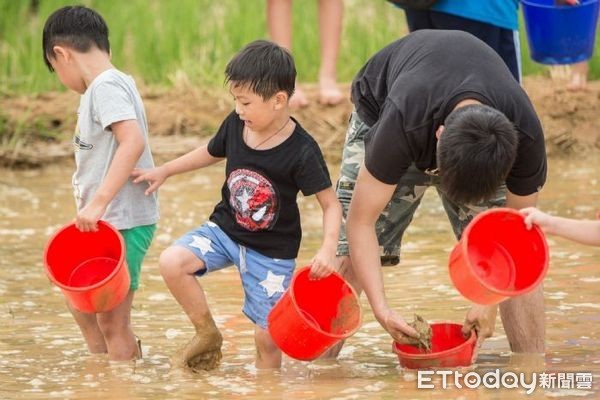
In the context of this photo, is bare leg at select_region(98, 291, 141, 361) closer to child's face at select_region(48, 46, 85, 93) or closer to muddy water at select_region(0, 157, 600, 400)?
muddy water at select_region(0, 157, 600, 400)

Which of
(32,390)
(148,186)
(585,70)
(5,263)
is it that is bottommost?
(585,70)

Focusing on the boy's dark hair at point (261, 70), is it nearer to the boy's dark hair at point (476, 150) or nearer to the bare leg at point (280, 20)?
the boy's dark hair at point (476, 150)

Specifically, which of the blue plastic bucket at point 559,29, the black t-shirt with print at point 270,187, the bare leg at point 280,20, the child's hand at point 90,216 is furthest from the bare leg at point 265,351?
the bare leg at point 280,20

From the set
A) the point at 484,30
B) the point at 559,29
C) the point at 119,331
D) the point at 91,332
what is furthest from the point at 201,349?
the point at 559,29

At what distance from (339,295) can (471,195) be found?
2.32 feet

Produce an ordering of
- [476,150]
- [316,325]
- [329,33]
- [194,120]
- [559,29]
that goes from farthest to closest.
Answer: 1. [194,120]
2. [329,33]
3. [559,29]
4. [316,325]
5. [476,150]

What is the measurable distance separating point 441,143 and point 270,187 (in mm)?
735

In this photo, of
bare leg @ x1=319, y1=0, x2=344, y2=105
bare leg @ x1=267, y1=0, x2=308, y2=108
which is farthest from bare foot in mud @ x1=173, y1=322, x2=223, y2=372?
bare leg @ x1=319, y1=0, x2=344, y2=105

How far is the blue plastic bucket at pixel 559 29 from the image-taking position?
6031 millimetres

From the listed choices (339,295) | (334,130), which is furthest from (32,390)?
(334,130)

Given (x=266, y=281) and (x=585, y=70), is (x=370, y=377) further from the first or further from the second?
(x=585, y=70)

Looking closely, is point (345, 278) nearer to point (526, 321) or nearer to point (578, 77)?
→ point (526, 321)

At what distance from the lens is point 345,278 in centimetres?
438

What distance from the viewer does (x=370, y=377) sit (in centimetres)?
411
